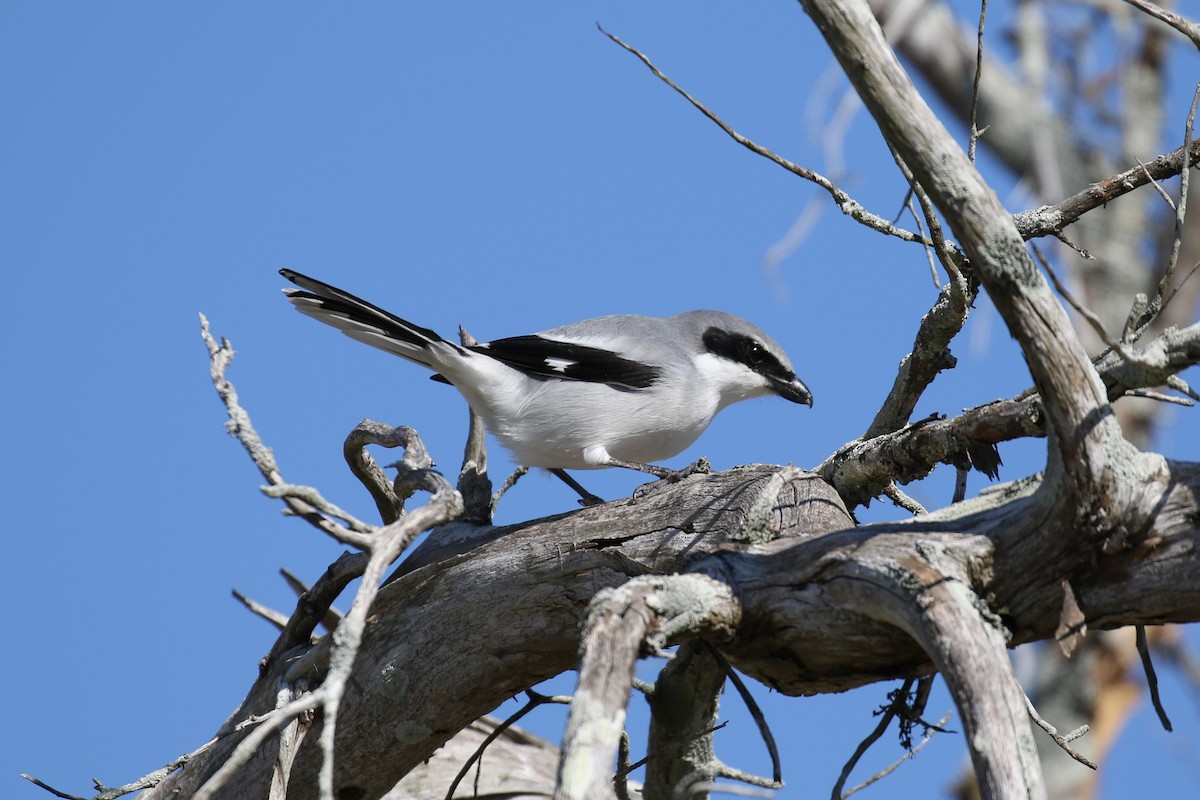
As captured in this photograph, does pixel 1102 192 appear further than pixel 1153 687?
Yes

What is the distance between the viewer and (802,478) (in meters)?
3.34

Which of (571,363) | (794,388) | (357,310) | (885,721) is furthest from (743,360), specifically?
(885,721)

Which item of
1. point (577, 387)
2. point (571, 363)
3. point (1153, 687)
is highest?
point (571, 363)

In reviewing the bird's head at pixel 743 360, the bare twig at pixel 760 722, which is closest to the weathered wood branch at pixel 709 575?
the bare twig at pixel 760 722

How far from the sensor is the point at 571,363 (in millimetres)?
4855

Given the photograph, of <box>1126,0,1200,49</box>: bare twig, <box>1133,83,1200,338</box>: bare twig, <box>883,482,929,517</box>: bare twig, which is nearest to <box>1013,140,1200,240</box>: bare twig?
<box>1133,83,1200,338</box>: bare twig

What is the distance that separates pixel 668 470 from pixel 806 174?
5.48 feet

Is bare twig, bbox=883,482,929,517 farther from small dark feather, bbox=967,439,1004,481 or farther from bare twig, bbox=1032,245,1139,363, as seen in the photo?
bare twig, bbox=1032,245,1139,363

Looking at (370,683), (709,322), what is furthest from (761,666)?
(709,322)

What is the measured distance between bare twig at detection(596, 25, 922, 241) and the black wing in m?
1.61

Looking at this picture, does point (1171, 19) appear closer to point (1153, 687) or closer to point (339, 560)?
point (1153, 687)

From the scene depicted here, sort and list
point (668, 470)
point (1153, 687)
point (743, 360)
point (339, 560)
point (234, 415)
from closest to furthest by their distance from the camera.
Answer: point (1153, 687)
point (234, 415)
point (339, 560)
point (668, 470)
point (743, 360)

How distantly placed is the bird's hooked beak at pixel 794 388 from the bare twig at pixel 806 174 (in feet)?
6.56

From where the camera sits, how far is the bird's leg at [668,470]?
155 inches
